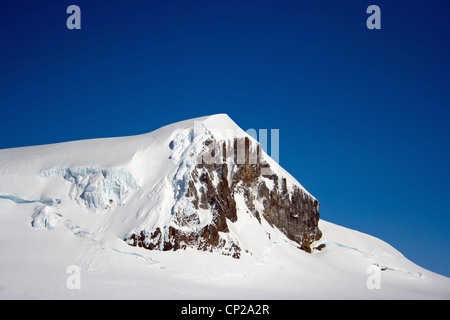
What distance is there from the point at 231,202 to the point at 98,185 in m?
10.5

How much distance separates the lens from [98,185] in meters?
31.7

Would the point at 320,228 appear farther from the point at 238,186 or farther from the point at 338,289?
the point at 338,289

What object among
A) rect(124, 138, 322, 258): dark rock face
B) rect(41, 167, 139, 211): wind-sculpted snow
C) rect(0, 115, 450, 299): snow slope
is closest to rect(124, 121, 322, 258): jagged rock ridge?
rect(124, 138, 322, 258): dark rock face

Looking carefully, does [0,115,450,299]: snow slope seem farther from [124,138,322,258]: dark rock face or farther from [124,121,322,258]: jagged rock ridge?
[124,138,322,258]: dark rock face

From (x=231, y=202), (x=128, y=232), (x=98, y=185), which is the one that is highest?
(x=98, y=185)

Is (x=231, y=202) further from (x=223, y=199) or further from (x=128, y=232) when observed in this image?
(x=128, y=232)

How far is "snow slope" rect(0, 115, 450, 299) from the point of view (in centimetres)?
2427

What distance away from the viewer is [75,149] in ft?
117

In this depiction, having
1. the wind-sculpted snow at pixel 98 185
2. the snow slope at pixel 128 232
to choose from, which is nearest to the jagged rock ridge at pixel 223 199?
the snow slope at pixel 128 232

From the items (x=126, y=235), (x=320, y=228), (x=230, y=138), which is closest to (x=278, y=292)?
(x=126, y=235)

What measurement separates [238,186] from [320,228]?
16230 millimetres

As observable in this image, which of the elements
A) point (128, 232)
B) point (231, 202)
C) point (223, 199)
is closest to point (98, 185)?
point (128, 232)

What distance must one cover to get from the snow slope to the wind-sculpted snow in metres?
0.07
